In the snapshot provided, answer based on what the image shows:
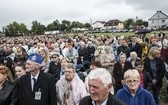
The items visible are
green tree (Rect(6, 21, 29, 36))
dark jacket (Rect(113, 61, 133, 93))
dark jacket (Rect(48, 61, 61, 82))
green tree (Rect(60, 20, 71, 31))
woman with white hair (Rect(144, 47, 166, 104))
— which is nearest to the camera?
dark jacket (Rect(113, 61, 133, 93))

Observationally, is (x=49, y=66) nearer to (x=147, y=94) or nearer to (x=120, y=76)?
(x=120, y=76)

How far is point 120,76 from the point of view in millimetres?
7992

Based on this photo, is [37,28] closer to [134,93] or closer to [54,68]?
[54,68]

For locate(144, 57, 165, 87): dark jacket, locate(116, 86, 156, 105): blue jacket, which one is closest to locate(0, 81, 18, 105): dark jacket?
locate(116, 86, 156, 105): blue jacket

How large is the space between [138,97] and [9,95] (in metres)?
2.45

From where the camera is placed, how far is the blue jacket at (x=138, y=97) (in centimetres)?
474

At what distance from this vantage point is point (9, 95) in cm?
590

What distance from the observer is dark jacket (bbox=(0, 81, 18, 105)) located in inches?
231

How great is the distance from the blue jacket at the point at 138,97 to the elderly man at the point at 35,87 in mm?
1559

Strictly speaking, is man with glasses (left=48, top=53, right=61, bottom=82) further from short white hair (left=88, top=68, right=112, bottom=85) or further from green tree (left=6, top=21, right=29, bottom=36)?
green tree (left=6, top=21, right=29, bottom=36)

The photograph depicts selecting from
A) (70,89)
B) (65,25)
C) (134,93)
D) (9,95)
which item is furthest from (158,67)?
(65,25)

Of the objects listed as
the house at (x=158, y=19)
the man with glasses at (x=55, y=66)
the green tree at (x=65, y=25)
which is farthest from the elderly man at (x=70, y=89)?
the house at (x=158, y=19)

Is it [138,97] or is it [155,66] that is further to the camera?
[155,66]

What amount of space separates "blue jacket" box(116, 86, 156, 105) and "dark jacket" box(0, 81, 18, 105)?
81.7 inches
